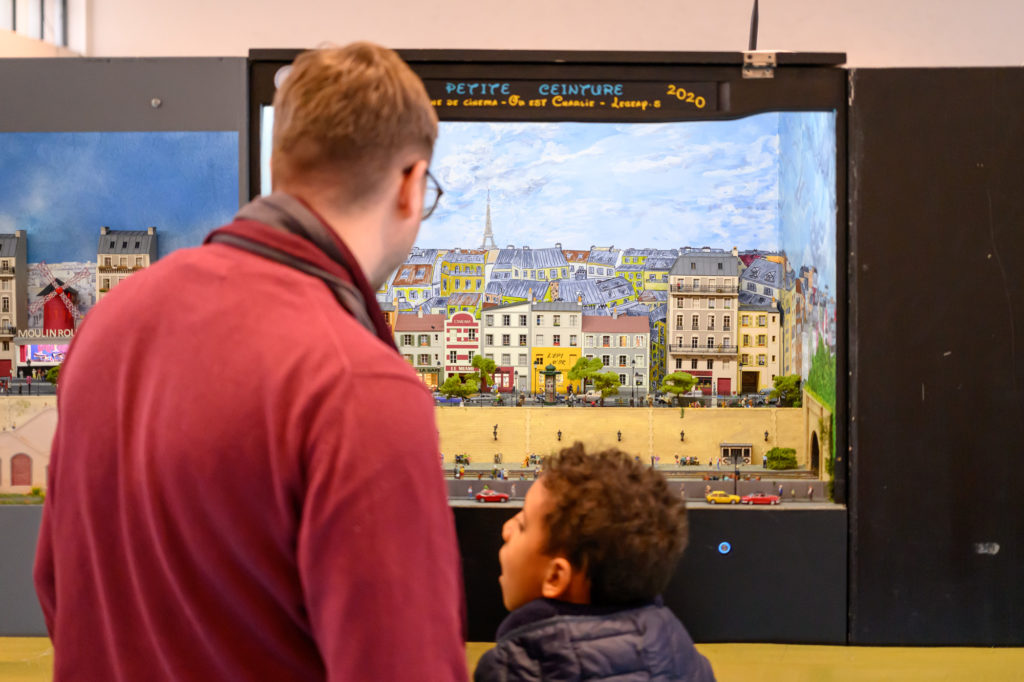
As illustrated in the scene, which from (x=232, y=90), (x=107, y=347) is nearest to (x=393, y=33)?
(x=232, y=90)

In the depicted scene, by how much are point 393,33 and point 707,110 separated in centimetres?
158

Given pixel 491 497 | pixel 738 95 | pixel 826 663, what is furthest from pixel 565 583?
pixel 738 95

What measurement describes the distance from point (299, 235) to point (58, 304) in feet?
6.42

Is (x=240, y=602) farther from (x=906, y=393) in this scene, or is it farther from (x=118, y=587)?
(x=906, y=393)

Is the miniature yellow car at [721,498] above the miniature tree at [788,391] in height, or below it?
below

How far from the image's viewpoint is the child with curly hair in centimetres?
128

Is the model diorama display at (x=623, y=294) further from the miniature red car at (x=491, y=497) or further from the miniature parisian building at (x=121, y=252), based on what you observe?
the miniature parisian building at (x=121, y=252)

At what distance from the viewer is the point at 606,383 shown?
2746 millimetres

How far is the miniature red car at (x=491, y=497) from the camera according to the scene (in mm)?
2572

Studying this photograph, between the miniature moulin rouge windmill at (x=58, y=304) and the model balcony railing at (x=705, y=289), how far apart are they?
165 cm

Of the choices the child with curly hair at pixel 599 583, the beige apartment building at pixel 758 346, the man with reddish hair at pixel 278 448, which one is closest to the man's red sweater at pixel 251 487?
the man with reddish hair at pixel 278 448

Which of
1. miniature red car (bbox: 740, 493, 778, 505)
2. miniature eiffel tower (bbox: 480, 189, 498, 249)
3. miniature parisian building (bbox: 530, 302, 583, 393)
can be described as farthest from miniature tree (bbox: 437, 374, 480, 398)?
miniature red car (bbox: 740, 493, 778, 505)

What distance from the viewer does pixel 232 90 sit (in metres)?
2.46

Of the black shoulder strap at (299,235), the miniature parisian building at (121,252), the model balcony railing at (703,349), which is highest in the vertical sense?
the miniature parisian building at (121,252)
